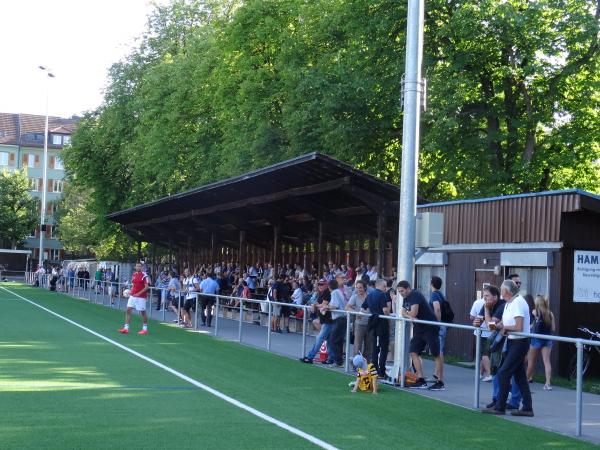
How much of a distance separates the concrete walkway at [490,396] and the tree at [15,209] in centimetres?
8033

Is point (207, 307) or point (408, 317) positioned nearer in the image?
point (408, 317)

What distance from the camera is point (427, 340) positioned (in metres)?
14.7

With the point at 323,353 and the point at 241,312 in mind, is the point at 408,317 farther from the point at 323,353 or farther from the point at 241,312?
the point at 241,312

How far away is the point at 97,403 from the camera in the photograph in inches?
464

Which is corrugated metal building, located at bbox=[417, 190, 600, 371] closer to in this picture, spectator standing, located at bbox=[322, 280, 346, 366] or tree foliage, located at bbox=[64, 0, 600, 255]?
spectator standing, located at bbox=[322, 280, 346, 366]

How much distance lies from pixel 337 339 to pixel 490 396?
5.14 metres

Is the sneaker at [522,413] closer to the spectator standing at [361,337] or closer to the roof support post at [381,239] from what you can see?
the spectator standing at [361,337]

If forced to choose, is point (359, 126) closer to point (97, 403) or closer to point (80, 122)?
point (97, 403)

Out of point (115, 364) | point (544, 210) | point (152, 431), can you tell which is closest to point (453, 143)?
point (544, 210)

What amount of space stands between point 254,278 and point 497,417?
21.6 meters

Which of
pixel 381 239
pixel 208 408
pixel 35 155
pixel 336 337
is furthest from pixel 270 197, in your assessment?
pixel 35 155

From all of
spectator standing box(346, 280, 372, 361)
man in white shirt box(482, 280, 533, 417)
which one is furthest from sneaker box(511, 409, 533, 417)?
spectator standing box(346, 280, 372, 361)

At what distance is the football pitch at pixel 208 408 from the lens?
970 cm

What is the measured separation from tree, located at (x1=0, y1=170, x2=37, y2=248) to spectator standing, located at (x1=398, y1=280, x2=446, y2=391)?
89098 mm
